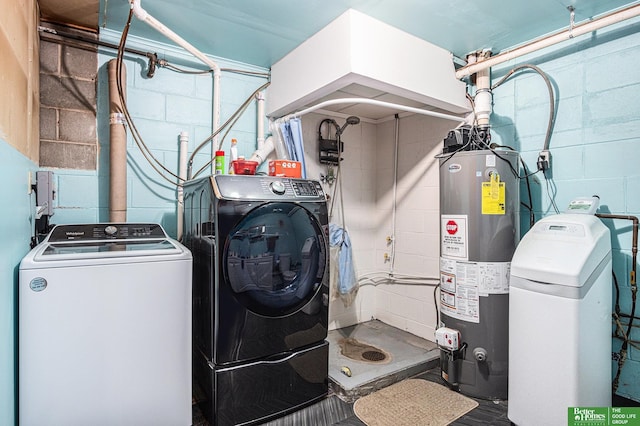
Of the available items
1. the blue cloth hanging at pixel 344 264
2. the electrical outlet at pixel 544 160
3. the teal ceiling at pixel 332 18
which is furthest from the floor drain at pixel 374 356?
the teal ceiling at pixel 332 18

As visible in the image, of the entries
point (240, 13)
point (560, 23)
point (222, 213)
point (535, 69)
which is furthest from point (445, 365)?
point (240, 13)

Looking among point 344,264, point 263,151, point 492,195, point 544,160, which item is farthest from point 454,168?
point 263,151

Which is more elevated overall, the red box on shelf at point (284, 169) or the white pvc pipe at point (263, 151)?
the white pvc pipe at point (263, 151)

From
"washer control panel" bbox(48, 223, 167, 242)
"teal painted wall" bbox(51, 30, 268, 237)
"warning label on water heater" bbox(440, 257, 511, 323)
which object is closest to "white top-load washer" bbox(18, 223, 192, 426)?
"washer control panel" bbox(48, 223, 167, 242)

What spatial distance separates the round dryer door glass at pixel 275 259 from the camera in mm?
1701

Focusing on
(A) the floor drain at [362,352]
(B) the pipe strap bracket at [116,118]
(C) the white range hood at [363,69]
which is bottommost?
(A) the floor drain at [362,352]

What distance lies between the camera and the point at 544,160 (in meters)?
2.23

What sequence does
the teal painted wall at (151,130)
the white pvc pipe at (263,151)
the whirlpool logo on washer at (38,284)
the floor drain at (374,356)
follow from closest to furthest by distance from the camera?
the whirlpool logo on washer at (38,284), the teal painted wall at (151,130), the floor drain at (374,356), the white pvc pipe at (263,151)

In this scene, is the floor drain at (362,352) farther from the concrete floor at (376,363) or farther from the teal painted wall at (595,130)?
the teal painted wall at (595,130)

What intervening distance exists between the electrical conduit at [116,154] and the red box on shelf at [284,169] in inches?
37.8

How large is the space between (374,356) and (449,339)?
0.67m

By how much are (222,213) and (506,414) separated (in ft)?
6.48

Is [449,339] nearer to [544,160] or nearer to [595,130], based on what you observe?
[544,160]

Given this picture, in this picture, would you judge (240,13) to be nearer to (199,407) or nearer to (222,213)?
(222,213)
